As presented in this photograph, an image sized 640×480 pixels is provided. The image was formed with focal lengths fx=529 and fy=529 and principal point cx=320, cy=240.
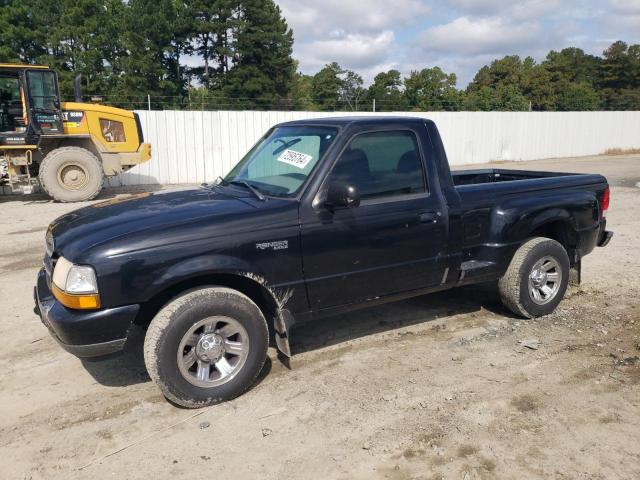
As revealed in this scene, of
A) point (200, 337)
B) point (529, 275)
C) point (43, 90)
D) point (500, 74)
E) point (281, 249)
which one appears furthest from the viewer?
point (500, 74)

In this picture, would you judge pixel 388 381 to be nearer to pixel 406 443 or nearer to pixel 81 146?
pixel 406 443

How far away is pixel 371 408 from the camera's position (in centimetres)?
358

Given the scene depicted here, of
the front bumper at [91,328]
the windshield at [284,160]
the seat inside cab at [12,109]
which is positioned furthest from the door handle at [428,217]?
the seat inside cab at [12,109]

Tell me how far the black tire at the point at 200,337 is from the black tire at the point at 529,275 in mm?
2486

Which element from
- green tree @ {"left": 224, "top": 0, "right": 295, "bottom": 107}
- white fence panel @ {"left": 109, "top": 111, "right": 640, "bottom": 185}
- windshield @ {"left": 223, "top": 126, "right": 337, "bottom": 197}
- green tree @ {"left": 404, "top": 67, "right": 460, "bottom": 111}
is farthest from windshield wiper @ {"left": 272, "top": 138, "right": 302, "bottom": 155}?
green tree @ {"left": 404, "top": 67, "right": 460, "bottom": 111}

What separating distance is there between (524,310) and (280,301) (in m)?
2.54

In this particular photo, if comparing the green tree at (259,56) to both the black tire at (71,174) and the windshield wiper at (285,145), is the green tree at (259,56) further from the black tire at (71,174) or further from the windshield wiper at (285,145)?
the windshield wiper at (285,145)

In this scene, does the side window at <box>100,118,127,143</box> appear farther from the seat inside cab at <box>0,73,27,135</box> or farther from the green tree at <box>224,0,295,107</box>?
the green tree at <box>224,0,295,107</box>

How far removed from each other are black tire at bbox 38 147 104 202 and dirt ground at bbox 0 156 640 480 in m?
7.94

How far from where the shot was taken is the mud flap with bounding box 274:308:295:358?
3.80 m

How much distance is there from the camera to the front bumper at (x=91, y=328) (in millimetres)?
3256

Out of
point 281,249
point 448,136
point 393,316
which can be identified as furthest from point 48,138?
point 448,136

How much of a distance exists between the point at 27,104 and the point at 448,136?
616 inches

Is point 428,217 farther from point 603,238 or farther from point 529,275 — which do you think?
point 603,238
